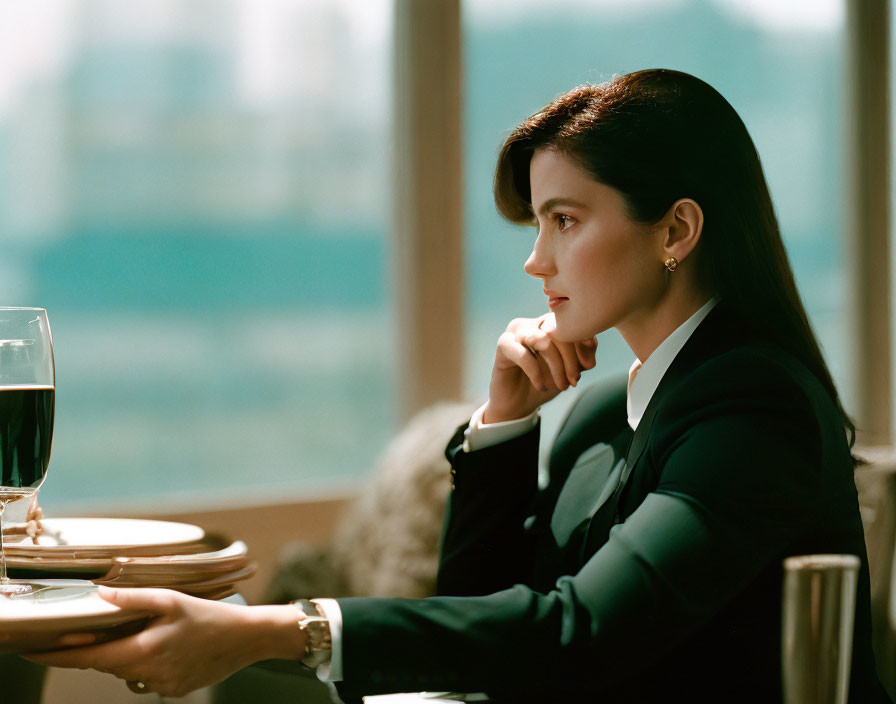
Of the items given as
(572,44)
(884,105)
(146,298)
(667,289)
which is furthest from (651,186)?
(884,105)

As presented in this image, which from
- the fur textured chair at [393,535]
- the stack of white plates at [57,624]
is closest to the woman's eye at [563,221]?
the stack of white plates at [57,624]

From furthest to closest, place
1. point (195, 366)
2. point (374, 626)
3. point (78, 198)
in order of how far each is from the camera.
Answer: point (195, 366) → point (78, 198) → point (374, 626)

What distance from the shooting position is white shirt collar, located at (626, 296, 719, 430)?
3.40ft

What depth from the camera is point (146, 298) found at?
8.18 ft

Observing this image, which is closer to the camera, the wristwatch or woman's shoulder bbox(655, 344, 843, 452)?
the wristwatch

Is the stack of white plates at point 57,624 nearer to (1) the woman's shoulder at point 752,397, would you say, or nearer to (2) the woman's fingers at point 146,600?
(2) the woman's fingers at point 146,600

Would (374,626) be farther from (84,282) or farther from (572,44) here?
(572,44)

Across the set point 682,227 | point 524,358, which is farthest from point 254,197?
point 682,227

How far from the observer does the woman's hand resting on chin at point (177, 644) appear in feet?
2.40

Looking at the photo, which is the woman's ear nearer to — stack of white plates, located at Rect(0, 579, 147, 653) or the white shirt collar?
the white shirt collar

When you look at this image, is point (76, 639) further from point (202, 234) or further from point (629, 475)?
point (202, 234)

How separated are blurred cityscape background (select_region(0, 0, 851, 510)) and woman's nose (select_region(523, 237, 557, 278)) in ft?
3.31

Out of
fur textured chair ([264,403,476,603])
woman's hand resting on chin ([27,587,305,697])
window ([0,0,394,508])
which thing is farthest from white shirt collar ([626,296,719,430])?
window ([0,0,394,508])

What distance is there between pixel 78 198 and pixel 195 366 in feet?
1.70
